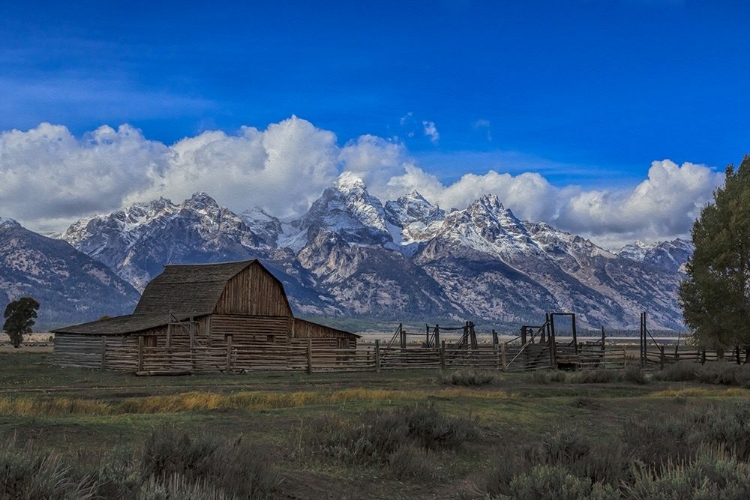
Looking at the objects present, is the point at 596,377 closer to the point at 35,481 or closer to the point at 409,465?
the point at 409,465

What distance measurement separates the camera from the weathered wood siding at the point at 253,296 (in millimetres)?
46562

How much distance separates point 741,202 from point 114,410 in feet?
104

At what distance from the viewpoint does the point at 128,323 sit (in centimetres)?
4500

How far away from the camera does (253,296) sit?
48.1 metres

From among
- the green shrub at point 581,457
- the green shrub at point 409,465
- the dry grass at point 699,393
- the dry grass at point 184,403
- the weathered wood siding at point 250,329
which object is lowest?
the dry grass at point 699,393

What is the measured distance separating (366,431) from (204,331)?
34.4 m

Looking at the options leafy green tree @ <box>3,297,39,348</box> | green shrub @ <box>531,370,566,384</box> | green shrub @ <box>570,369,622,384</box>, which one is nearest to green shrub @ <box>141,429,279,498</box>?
green shrub @ <box>531,370,566,384</box>

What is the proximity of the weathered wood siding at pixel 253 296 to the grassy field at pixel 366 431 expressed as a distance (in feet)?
74.3

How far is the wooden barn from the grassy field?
13.6 meters

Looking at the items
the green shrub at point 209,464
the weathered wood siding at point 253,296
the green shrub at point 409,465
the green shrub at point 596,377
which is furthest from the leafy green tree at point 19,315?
the green shrub at point 209,464

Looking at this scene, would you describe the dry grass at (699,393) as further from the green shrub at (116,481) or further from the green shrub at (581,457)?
the green shrub at (116,481)

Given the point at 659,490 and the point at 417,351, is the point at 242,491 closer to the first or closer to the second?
the point at 659,490

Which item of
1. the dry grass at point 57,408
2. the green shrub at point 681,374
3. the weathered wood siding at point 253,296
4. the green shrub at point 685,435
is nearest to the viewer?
the green shrub at point 685,435

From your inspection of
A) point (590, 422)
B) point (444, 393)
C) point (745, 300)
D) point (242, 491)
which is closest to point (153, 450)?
point (242, 491)
